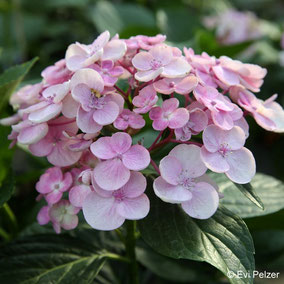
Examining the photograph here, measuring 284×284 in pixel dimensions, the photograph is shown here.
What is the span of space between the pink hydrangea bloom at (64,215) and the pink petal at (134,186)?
0.11m

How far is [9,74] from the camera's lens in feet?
3.10

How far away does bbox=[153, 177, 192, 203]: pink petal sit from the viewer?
2.12 ft

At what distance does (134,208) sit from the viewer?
667mm

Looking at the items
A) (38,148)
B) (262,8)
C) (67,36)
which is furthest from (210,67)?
(262,8)

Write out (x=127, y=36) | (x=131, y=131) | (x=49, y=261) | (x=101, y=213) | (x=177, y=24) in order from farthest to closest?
(x=177, y=24), (x=127, y=36), (x=49, y=261), (x=131, y=131), (x=101, y=213)

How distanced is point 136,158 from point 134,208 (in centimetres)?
8

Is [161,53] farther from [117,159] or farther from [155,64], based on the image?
[117,159]

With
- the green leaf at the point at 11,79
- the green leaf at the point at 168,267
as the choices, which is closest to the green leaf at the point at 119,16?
the green leaf at the point at 11,79

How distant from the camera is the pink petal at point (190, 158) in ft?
2.26

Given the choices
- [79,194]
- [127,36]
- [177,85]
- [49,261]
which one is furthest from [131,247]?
[127,36]

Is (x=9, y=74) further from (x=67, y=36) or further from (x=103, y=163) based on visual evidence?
(x=67, y=36)

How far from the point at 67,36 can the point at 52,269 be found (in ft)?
5.65

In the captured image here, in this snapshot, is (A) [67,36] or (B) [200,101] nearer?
(B) [200,101]

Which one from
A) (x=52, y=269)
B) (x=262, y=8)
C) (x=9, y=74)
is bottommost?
(x=262, y=8)
